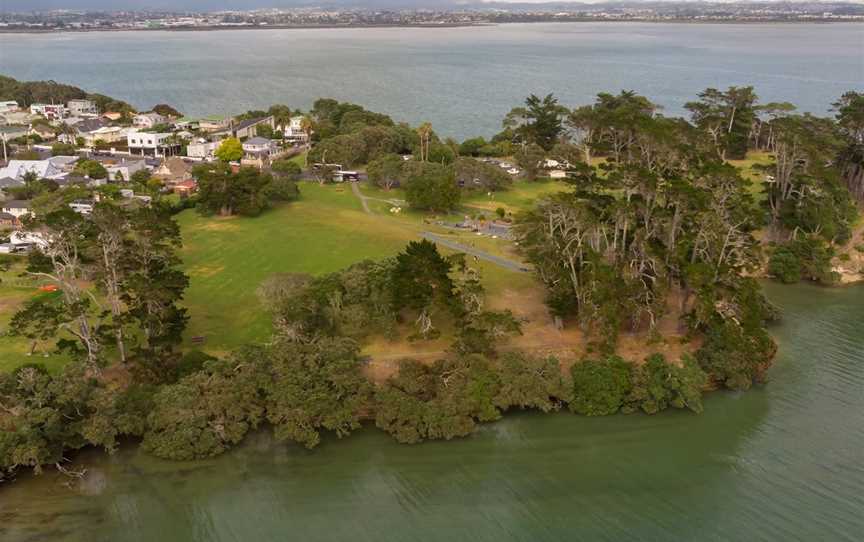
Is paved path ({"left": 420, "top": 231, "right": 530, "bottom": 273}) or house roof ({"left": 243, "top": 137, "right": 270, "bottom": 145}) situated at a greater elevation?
house roof ({"left": 243, "top": 137, "right": 270, "bottom": 145})

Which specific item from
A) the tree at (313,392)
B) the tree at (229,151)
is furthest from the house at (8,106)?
the tree at (313,392)

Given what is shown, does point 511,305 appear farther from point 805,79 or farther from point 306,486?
point 805,79

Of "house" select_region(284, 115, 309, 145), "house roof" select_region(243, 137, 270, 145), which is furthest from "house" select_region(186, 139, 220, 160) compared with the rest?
"house" select_region(284, 115, 309, 145)

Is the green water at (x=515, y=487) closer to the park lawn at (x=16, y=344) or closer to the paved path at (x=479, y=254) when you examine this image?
the park lawn at (x=16, y=344)

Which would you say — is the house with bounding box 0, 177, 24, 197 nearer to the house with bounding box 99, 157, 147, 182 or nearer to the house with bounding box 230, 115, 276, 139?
the house with bounding box 99, 157, 147, 182

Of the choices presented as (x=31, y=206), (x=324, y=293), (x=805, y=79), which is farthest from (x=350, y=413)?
(x=805, y=79)

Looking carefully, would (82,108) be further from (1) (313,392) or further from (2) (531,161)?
(1) (313,392)

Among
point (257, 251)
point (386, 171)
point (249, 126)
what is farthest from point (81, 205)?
point (249, 126)
